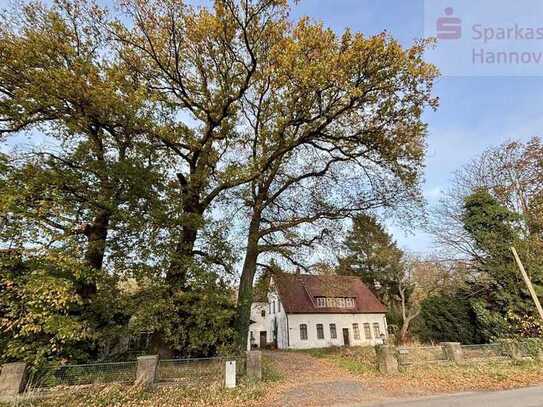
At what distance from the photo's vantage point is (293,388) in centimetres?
866

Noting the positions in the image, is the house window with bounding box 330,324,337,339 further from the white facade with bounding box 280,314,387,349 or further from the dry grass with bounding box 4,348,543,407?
the dry grass with bounding box 4,348,543,407

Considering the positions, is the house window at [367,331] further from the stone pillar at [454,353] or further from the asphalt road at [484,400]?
the asphalt road at [484,400]

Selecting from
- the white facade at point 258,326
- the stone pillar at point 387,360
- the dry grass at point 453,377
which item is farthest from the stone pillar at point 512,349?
the white facade at point 258,326

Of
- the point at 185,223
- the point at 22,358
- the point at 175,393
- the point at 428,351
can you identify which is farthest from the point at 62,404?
the point at 428,351

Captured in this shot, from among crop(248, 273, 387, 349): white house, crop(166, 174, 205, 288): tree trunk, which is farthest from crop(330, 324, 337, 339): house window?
crop(166, 174, 205, 288): tree trunk

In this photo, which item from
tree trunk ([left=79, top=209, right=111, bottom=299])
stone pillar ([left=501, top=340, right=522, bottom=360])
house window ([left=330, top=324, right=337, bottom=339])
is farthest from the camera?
house window ([left=330, top=324, right=337, bottom=339])

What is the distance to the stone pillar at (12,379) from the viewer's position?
6754 mm

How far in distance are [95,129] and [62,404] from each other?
8.95 metres

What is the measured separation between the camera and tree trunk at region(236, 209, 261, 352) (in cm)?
1240

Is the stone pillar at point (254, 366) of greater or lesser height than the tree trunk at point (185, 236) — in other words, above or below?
below

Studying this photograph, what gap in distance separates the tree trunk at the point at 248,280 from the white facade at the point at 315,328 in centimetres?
1206

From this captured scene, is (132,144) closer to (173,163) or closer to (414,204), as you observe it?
(173,163)

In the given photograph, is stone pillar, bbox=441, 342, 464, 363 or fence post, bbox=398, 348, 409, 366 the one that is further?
stone pillar, bbox=441, 342, 464, 363

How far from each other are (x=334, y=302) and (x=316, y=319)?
2666 mm
